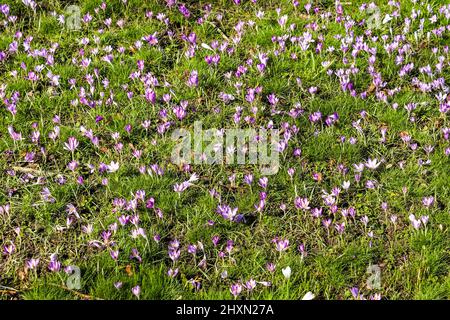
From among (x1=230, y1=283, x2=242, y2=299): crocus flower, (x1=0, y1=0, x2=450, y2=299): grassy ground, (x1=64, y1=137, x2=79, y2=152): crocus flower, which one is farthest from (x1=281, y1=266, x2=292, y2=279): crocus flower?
(x1=64, y1=137, x2=79, y2=152): crocus flower

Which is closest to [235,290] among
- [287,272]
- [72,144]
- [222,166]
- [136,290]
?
[287,272]

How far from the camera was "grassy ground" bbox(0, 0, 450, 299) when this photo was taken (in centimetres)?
463

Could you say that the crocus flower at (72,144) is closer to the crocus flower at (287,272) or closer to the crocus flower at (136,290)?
the crocus flower at (136,290)

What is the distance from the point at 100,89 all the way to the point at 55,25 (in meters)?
1.70

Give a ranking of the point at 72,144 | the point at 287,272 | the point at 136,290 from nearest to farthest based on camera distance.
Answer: the point at 136,290 → the point at 287,272 → the point at 72,144

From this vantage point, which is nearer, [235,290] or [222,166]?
[235,290]

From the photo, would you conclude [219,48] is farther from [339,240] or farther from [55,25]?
[339,240]

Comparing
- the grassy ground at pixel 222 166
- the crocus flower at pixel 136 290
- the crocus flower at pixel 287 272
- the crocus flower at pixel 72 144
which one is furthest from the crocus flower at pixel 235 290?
the crocus flower at pixel 72 144

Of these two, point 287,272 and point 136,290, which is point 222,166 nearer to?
point 287,272

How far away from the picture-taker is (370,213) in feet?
16.8

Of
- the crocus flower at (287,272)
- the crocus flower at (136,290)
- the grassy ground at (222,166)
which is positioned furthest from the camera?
the grassy ground at (222,166)

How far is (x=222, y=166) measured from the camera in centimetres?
560

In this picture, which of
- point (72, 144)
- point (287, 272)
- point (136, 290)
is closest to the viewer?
point (136, 290)

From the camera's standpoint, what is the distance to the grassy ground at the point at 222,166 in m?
4.63
